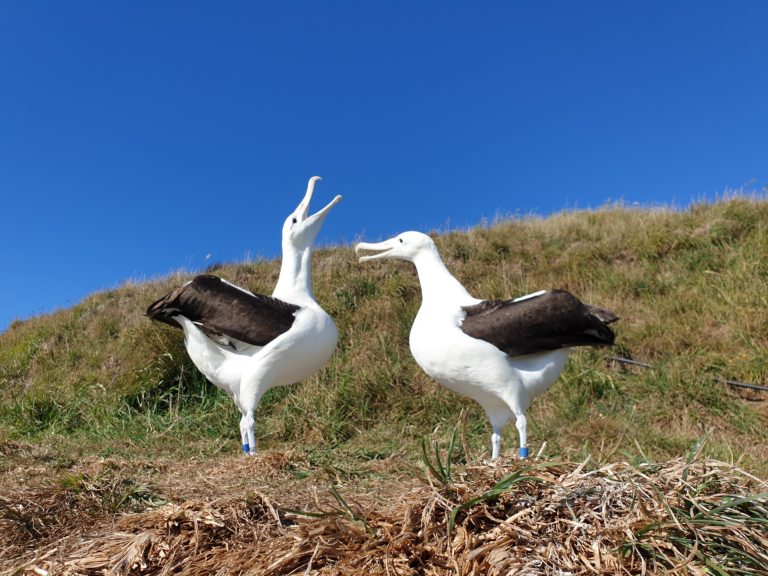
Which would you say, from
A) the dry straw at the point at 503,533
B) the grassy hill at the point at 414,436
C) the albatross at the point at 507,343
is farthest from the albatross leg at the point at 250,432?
the dry straw at the point at 503,533

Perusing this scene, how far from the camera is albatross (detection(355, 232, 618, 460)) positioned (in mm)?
4070

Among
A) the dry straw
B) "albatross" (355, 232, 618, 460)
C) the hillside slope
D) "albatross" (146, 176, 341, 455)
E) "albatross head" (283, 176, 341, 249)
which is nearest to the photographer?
the dry straw

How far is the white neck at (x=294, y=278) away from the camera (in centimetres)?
520

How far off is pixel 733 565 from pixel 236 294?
3.93 m

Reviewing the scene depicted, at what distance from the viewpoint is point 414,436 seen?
6340mm

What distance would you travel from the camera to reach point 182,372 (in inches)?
327

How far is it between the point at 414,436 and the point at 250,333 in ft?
7.94

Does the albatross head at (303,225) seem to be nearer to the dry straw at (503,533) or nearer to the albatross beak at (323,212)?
the albatross beak at (323,212)

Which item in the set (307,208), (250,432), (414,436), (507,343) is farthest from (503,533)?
(414,436)

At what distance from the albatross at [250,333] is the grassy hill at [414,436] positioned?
61 cm

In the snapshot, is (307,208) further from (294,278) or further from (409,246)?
(409,246)

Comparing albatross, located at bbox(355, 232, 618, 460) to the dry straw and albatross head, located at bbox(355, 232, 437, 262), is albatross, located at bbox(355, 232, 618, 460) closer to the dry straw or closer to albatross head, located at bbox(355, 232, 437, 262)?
albatross head, located at bbox(355, 232, 437, 262)

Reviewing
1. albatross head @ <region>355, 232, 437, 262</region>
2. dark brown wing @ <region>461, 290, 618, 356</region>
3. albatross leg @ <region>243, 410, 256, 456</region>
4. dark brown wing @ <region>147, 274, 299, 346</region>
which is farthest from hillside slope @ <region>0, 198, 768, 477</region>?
albatross head @ <region>355, 232, 437, 262</region>

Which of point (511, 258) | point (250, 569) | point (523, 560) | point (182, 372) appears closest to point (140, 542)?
point (250, 569)
